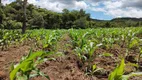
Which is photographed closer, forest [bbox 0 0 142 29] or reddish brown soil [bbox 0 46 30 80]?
reddish brown soil [bbox 0 46 30 80]

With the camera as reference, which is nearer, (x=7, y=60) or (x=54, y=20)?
(x=7, y=60)

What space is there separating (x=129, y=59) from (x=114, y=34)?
4.45 m

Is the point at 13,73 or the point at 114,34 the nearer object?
the point at 13,73

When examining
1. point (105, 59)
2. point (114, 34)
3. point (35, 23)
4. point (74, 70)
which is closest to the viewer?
point (74, 70)

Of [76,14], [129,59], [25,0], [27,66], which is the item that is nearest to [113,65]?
[129,59]

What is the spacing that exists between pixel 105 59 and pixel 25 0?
11026mm

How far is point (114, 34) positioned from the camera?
357 inches

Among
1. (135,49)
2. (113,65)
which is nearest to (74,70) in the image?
(113,65)

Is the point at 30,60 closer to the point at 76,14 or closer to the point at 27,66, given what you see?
the point at 27,66

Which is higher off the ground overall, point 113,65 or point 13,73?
point 13,73

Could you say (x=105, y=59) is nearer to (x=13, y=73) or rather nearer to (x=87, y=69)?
(x=87, y=69)

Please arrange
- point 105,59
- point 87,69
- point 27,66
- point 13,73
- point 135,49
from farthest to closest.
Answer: point 135,49 → point 105,59 → point 87,69 → point 27,66 → point 13,73

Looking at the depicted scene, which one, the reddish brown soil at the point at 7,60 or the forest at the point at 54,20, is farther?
the forest at the point at 54,20

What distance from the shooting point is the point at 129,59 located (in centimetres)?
469
